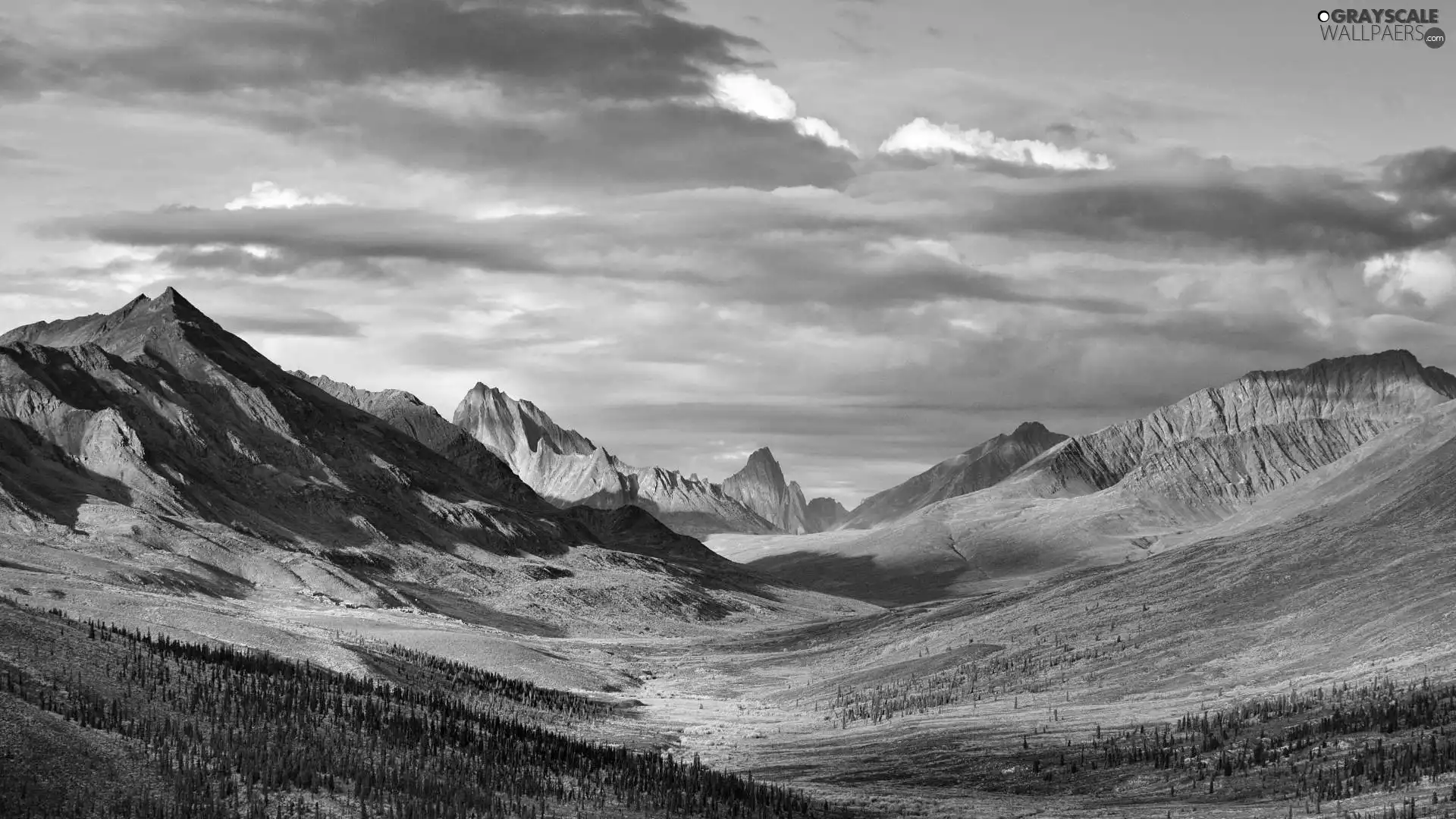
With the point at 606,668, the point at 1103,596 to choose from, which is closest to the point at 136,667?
the point at 606,668

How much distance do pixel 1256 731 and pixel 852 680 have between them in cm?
4968

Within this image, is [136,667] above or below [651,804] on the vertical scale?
above

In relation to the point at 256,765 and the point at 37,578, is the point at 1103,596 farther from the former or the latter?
the point at 256,765

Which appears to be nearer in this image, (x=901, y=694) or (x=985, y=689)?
(x=985, y=689)

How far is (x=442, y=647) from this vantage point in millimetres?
Answer: 102750

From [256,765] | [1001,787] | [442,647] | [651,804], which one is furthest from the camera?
[442,647]

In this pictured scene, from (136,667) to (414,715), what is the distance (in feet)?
30.5

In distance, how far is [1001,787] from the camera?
56156 millimetres

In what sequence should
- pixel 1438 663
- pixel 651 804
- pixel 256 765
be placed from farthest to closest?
pixel 1438 663 → pixel 651 804 → pixel 256 765

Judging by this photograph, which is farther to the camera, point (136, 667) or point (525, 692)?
point (525, 692)

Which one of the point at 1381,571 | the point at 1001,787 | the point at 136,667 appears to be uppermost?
the point at 1381,571

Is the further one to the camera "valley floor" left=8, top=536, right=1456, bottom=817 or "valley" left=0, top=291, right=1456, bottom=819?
"valley floor" left=8, top=536, right=1456, bottom=817

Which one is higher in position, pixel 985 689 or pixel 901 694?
pixel 985 689

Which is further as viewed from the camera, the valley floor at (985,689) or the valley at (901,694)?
the valley floor at (985,689)
